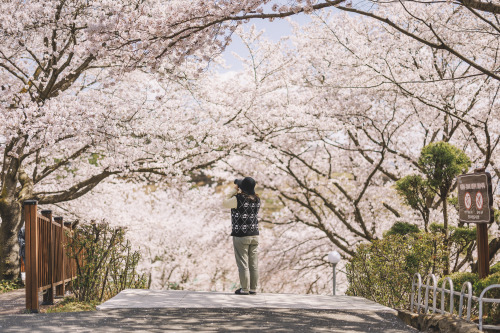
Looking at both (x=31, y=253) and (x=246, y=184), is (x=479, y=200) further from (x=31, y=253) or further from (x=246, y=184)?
(x=31, y=253)

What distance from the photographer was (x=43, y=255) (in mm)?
7609

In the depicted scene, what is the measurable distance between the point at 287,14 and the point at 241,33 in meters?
7.64

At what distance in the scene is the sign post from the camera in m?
6.40

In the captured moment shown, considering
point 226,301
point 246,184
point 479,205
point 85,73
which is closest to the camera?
point 479,205

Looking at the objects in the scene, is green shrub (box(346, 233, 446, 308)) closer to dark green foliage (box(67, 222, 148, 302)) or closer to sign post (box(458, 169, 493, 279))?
sign post (box(458, 169, 493, 279))

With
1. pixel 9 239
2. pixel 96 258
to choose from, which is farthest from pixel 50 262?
pixel 9 239

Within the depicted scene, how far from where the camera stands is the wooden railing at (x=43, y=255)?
677cm

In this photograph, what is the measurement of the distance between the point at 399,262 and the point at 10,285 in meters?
9.86

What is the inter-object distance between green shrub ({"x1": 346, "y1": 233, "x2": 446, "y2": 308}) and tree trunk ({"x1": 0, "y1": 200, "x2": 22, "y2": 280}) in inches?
361

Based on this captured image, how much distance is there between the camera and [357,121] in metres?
14.7

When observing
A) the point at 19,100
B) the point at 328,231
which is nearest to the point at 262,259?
the point at 328,231

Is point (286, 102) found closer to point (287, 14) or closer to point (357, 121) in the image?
point (357, 121)

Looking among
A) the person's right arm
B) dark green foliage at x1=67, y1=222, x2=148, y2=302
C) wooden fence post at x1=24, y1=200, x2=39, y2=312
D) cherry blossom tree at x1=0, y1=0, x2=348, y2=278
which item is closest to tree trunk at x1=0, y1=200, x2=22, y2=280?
cherry blossom tree at x1=0, y1=0, x2=348, y2=278

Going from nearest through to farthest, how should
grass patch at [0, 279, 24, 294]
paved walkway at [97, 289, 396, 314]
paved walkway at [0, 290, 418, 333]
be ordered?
paved walkway at [0, 290, 418, 333] → paved walkway at [97, 289, 396, 314] → grass patch at [0, 279, 24, 294]
